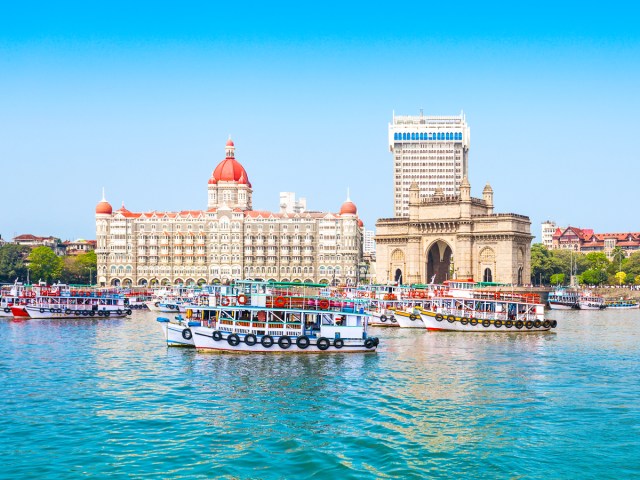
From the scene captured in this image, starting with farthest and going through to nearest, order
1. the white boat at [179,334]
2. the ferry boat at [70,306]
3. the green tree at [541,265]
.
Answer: the green tree at [541,265]
the ferry boat at [70,306]
the white boat at [179,334]

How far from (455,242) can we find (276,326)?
83.1 meters

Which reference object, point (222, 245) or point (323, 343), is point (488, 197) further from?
point (323, 343)

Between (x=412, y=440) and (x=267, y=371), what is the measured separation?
51.9 feet

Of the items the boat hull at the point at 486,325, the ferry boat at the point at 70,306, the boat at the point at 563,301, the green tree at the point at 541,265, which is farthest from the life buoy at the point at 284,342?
the green tree at the point at 541,265

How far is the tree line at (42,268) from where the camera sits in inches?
6314

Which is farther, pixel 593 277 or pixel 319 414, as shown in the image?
pixel 593 277

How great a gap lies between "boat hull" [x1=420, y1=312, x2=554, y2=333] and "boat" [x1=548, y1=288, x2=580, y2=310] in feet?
190

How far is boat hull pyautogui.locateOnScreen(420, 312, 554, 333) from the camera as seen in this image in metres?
72.6

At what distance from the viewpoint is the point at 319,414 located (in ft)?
109

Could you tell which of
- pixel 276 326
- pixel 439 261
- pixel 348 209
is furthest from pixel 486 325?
pixel 348 209

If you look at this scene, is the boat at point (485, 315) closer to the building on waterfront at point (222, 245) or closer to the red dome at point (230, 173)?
the building on waterfront at point (222, 245)

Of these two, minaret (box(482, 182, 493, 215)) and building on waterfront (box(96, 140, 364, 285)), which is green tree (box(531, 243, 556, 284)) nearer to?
minaret (box(482, 182, 493, 215))

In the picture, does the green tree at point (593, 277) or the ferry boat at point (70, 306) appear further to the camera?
the green tree at point (593, 277)

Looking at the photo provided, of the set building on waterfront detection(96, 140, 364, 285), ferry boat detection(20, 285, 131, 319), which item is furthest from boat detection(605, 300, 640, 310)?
ferry boat detection(20, 285, 131, 319)
